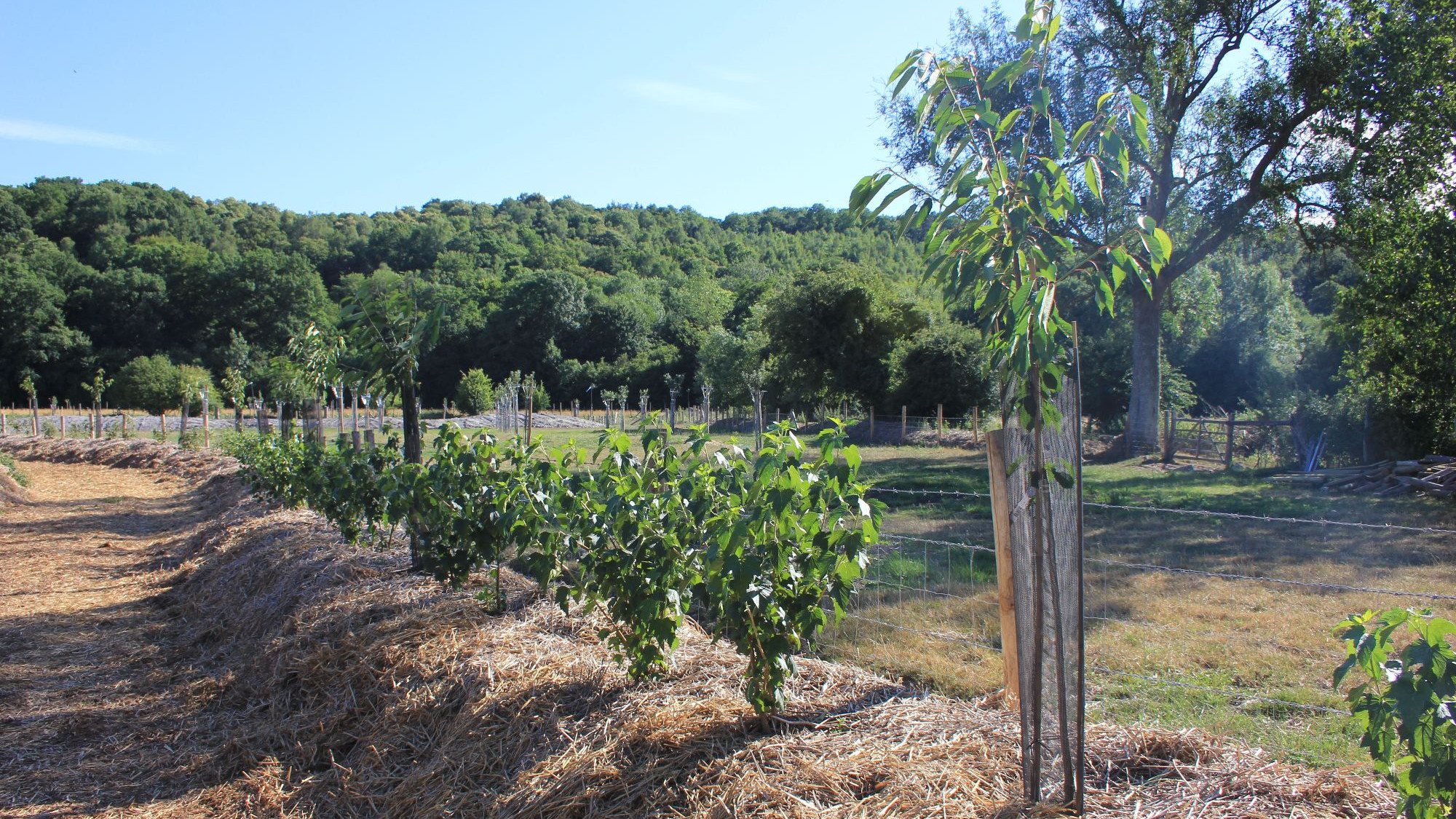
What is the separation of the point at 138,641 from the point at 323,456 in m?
2.54

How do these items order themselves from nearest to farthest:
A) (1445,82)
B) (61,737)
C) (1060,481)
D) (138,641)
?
(1060,481) < (61,737) < (138,641) < (1445,82)

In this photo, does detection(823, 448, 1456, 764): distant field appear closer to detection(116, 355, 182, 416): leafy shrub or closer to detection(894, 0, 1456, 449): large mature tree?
detection(894, 0, 1456, 449): large mature tree

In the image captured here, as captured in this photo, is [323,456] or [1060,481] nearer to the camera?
[1060,481]

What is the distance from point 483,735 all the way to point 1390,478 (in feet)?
46.4

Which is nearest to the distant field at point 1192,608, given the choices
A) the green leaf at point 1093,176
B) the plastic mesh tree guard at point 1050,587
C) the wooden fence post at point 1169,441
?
the plastic mesh tree guard at point 1050,587

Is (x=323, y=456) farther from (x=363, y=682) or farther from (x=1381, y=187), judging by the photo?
(x=1381, y=187)

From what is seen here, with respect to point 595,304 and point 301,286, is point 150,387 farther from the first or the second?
point 595,304

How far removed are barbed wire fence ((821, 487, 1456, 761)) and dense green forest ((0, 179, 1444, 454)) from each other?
9175mm

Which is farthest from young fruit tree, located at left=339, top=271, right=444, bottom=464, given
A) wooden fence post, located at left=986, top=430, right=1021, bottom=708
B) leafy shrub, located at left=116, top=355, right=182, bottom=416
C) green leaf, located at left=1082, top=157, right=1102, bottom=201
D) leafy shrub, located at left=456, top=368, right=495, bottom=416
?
leafy shrub, located at left=116, top=355, right=182, bottom=416

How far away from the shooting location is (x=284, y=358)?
12094mm

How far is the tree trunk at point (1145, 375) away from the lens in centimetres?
1914

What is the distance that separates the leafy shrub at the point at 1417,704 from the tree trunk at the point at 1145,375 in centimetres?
1915

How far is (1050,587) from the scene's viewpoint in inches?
91.6

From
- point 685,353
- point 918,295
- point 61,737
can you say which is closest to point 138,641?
point 61,737
